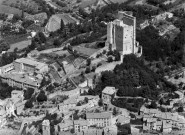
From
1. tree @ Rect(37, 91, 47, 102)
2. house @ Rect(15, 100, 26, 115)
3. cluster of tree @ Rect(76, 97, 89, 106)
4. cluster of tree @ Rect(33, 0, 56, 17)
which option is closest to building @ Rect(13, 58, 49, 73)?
tree @ Rect(37, 91, 47, 102)

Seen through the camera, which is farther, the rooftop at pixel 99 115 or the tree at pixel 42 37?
the tree at pixel 42 37

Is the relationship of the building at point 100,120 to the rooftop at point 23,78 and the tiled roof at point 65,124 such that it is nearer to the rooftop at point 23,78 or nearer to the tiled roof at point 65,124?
the tiled roof at point 65,124

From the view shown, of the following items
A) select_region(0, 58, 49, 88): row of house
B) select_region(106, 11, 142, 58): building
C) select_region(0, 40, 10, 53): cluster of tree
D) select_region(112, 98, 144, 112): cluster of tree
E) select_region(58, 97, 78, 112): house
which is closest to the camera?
select_region(58, 97, 78, 112): house

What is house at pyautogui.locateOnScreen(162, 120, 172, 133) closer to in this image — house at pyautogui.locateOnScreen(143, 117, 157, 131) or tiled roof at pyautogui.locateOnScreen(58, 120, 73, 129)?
house at pyautogui.locateOnScreen(143, 117, 157, 131)

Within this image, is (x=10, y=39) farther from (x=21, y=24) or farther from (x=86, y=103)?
(x=86, y=103)

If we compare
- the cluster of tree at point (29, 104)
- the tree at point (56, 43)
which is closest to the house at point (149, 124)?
the cluster of tree at point (29, 104)
